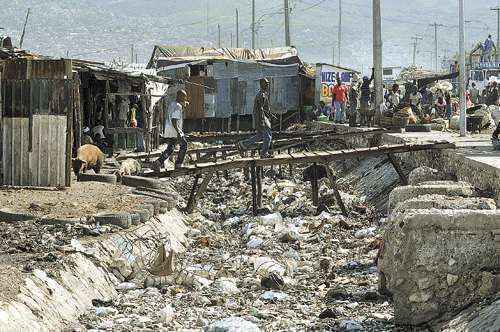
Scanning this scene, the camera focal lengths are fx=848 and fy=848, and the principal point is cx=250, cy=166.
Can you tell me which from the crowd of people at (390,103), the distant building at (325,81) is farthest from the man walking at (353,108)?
the distant building at (325,81)

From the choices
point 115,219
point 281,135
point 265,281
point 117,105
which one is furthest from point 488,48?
point 265,281

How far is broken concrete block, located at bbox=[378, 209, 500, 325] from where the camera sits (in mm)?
7000

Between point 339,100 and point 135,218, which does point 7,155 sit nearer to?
point 135,218

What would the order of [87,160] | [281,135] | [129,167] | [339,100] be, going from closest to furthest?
[87,160]
[129,167]
[281,135]
[339,100]

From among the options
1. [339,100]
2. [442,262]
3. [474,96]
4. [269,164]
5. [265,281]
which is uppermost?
[474,96]

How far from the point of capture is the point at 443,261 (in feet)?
23.1

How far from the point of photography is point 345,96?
96.9ft

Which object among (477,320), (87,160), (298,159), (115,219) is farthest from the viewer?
(298,159)

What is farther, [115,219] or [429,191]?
[115,219]

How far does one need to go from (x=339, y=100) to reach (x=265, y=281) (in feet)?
67.4

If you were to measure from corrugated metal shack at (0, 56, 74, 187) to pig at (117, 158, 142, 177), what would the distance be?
7.04 feet

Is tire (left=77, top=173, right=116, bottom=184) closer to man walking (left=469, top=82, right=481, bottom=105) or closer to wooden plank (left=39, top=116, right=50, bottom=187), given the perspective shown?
wooden plank (left=39, top=116, right=50, bottom=187)

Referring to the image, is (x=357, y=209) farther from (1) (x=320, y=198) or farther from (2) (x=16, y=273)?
(2) (x=16, y=273)

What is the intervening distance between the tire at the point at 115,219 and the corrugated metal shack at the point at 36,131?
250cm
